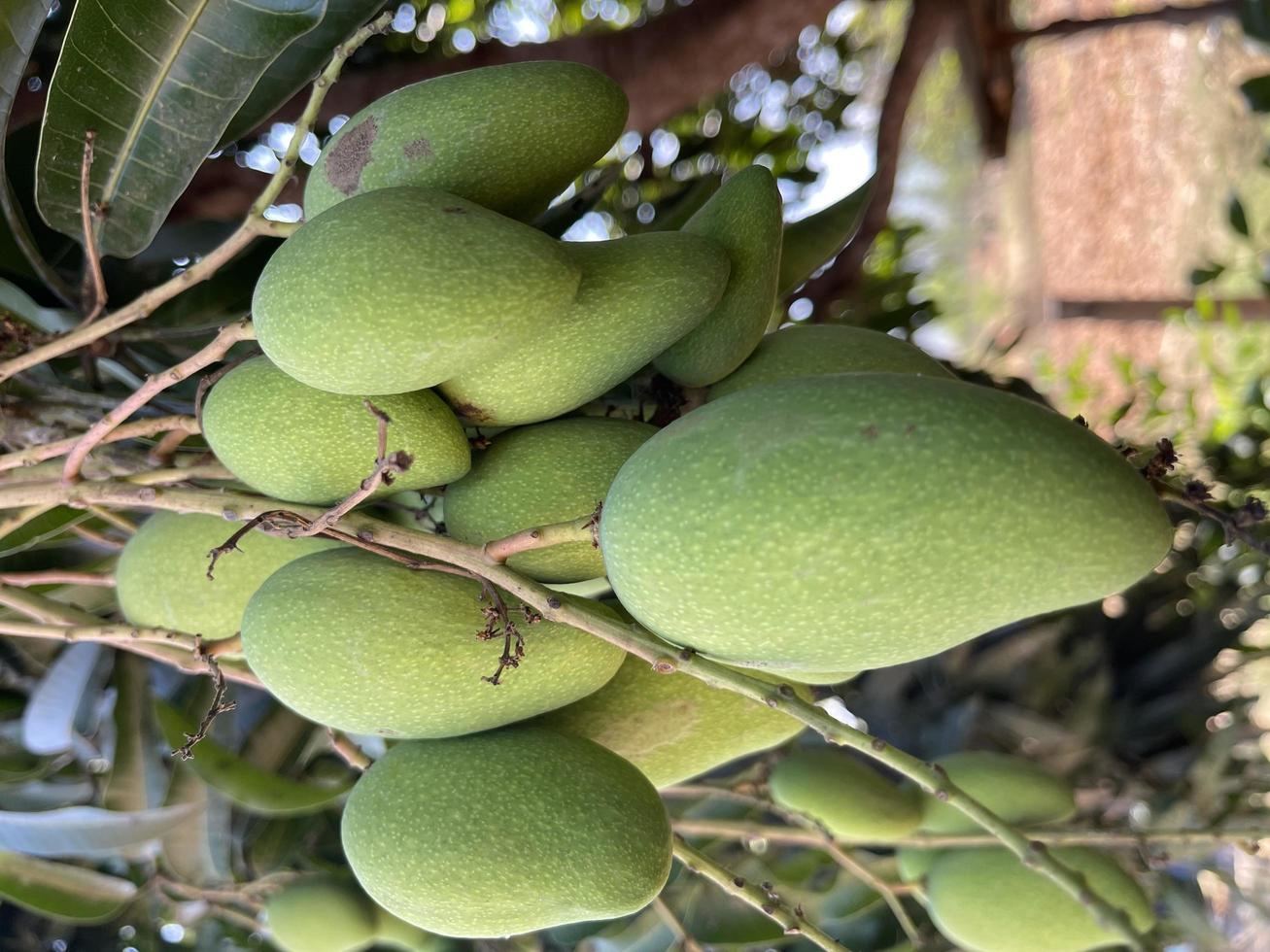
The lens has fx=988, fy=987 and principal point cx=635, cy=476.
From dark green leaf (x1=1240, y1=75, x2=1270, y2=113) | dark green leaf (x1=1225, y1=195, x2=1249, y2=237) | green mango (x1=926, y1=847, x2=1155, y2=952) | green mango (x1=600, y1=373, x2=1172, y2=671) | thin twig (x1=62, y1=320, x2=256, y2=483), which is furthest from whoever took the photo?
dark green leaf (x1=1225, y1=195, x2=1249, y2=237)

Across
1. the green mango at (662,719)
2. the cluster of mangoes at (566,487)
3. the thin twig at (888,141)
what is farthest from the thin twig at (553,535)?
the thin twig at (888,141)

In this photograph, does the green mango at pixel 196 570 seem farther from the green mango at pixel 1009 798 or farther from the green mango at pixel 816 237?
the green mango at pixel 1009 798

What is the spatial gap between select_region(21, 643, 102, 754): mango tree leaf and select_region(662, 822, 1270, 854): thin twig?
2.44 feet

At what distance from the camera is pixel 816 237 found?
104 centimetres

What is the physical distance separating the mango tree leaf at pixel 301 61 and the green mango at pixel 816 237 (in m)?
0.46

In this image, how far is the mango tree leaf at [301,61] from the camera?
33.5 inches

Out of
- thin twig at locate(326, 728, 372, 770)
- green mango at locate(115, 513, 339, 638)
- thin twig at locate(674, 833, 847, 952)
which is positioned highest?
green mango at locate(115, 513, 339, 638)

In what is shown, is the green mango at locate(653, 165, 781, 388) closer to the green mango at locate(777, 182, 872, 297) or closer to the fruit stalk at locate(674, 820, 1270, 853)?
the green mango at locate(777, 182, 872, 297)

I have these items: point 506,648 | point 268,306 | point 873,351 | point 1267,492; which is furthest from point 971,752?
point 268,306

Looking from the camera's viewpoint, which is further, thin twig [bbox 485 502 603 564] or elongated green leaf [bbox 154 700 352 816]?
elongated green leaf [bbox 154 700 352 816]

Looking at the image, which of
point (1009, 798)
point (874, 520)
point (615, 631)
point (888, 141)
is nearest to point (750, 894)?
point (615, 631)

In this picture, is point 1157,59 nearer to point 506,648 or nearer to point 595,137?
point 595,137

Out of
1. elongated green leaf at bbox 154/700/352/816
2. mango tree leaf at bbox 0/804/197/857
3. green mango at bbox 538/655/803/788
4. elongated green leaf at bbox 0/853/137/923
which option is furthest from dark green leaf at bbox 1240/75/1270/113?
elongated green leaf at bbox 0/853/137/923

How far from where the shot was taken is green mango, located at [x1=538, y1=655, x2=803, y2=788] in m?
0.85
